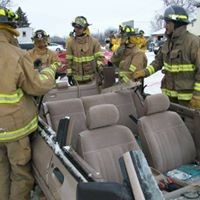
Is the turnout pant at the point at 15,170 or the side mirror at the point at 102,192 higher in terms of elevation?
the side mirror at the point at 102,192

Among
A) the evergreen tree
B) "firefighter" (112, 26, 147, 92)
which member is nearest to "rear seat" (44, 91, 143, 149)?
"firefighter" (112, 26, 147, 92)

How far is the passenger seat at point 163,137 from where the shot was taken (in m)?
3.46

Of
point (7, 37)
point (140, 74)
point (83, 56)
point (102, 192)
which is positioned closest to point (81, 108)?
point (140, 74)

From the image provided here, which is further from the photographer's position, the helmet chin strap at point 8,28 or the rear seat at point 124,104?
the rear seat at point 124,104

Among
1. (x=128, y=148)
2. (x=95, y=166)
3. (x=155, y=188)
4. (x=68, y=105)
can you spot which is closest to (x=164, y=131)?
(x=128, y=148)

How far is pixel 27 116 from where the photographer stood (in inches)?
124

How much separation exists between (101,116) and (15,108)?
0.73 m

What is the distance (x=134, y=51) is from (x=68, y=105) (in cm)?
Result: 182

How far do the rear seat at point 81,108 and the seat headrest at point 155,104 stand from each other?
2.90 ft

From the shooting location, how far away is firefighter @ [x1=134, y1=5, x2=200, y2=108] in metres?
4.20

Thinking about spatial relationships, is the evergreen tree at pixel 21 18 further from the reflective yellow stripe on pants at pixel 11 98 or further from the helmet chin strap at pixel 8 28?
the reflective yellow stripe on pants at pixel 11 98

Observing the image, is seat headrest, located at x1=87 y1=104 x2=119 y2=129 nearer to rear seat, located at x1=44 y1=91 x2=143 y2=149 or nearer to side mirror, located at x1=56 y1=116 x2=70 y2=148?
side mirror, located at x1=56 y1=116 x2=70 y2=148

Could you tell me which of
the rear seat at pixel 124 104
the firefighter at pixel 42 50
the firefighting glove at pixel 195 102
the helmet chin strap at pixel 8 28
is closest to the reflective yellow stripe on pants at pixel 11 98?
the helmet chin strap at pixel 8 28

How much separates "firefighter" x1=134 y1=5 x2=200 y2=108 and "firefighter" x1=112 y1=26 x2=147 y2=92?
966 millimetres
